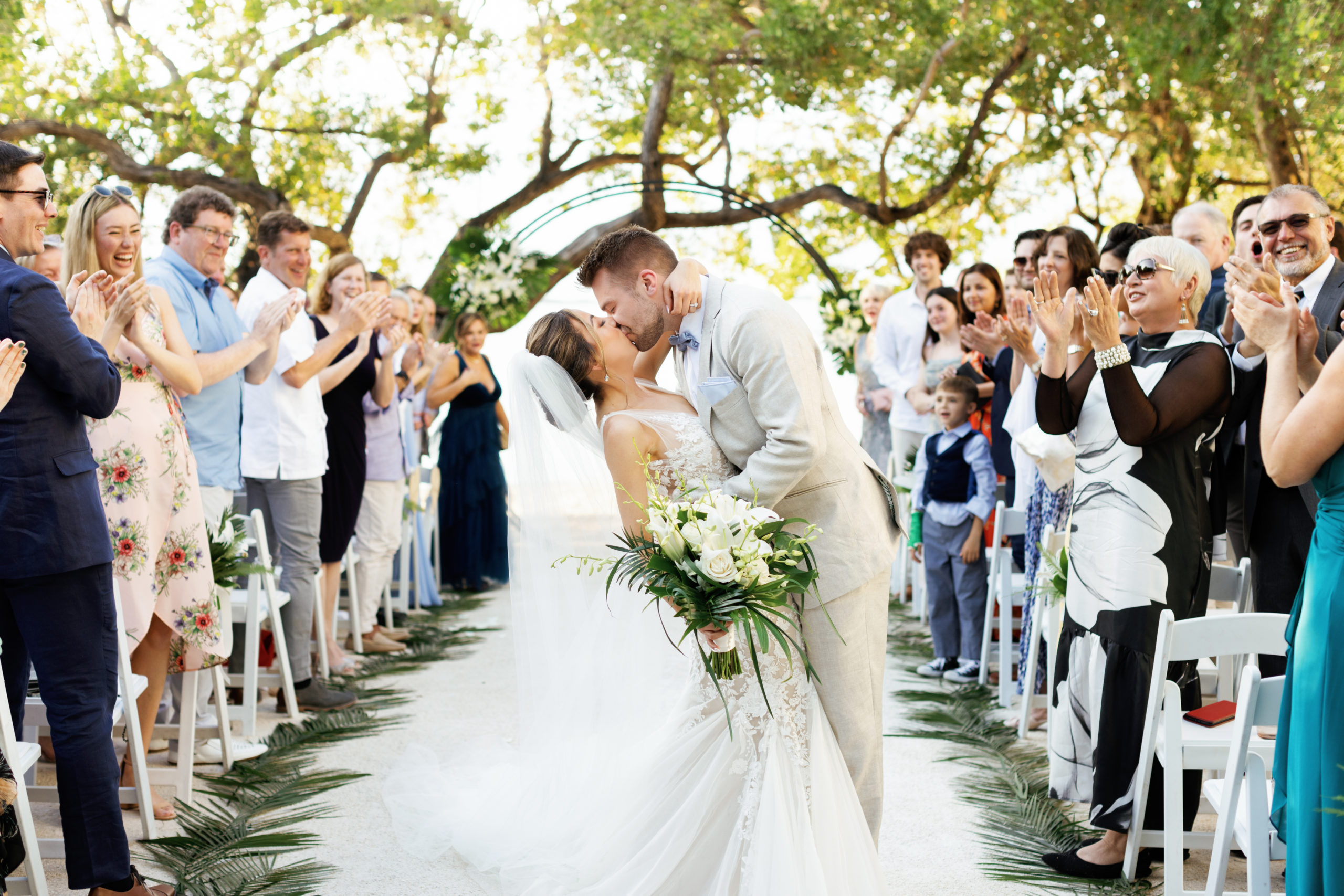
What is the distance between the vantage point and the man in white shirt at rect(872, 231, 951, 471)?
7.75 m

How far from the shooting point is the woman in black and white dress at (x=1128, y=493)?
3.29 m

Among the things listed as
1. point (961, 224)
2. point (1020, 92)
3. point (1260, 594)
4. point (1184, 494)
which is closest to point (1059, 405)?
point (1184, 494)

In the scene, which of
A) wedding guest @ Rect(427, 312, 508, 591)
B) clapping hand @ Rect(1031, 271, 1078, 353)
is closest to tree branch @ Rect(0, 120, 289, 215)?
wedding guest @ Rect(427, 312, 508, 591)

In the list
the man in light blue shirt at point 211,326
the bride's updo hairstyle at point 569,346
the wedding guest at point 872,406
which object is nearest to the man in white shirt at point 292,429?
the man in light blue shirt at point 211,326

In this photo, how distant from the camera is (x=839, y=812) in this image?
111 inches

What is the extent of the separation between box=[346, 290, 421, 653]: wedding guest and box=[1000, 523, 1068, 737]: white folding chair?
12.0 feet

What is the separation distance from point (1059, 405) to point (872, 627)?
1.14 metres

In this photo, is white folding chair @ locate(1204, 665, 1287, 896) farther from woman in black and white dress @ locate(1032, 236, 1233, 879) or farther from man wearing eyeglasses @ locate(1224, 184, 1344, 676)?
man wearing eyeglasses @ locate(1224, 184, 1344, 676)

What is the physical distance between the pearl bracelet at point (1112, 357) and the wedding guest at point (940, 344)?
3.74 m

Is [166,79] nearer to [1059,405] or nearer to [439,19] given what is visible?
[439,19]

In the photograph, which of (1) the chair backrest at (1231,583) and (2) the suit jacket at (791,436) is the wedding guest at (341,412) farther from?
(1) the chair backrest at (1231,583)

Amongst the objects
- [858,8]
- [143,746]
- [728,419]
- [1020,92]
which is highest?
[858,8]

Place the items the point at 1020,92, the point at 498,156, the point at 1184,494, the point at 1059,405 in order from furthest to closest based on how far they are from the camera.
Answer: the point at 498,156
the point at 1020,92
the point at 1059,405
the point at 1184,494

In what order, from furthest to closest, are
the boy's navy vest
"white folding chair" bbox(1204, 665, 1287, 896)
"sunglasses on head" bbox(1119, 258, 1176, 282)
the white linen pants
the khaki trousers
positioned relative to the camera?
the white linen pants → the boy's navy vest → "sunglasses on head" bbox(1119, 258, 1176, 282) → the khaki trousers → "white folding chair" bbox(1204, 665, 1287, 896)
